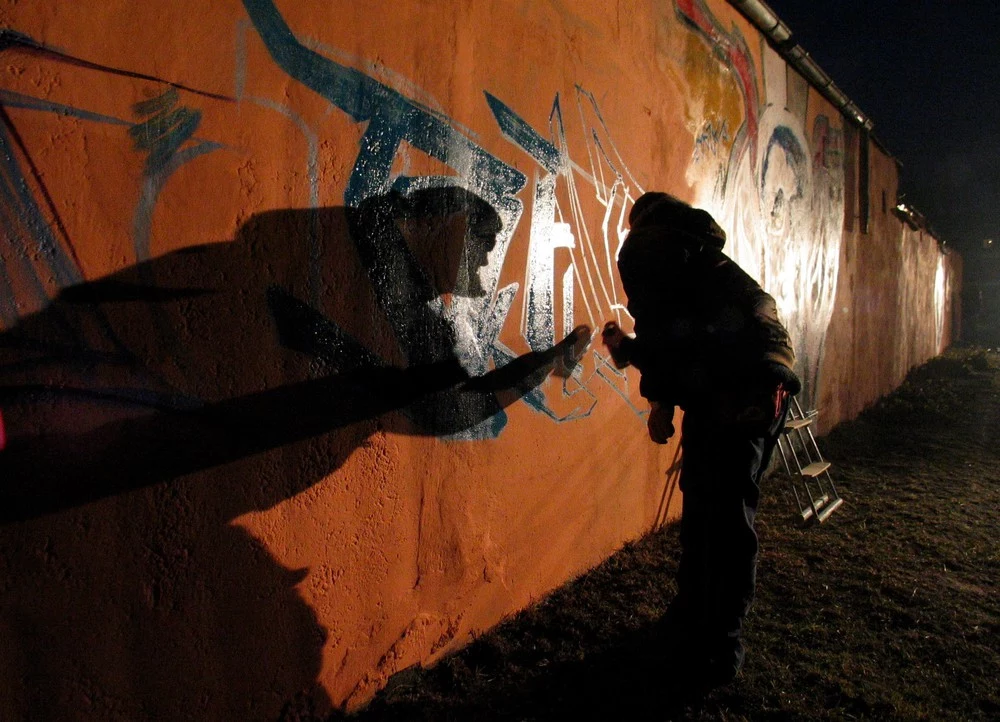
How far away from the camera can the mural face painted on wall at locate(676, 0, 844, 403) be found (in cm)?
404

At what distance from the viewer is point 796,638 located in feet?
8.63

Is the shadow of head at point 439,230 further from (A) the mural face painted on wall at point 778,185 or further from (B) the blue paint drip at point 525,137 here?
(A) the mural face painted on wall at point 778,185

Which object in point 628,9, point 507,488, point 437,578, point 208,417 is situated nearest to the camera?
point 208,417

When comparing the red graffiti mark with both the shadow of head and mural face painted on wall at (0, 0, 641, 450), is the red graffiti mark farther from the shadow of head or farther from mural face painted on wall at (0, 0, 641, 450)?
the shadow of head

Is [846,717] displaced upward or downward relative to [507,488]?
downward

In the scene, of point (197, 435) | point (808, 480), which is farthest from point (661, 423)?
point (808, 480)

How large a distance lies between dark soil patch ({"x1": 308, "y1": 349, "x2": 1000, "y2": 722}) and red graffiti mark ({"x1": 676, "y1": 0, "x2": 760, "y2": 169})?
3.07m

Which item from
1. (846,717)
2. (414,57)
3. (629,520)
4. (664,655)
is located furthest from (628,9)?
(846,717)

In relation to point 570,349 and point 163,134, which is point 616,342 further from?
point 163,134

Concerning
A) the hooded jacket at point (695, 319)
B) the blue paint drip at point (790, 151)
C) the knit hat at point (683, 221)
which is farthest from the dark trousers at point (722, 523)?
the blue paint drip at point (790, 151)

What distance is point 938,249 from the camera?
15938 mm

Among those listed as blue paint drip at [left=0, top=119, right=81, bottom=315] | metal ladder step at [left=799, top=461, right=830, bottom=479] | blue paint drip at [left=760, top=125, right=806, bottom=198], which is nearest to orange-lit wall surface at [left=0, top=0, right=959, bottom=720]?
blue paint drip at [left=0, top=119, right=81, bottom=315]

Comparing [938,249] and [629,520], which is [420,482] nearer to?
[629,520]

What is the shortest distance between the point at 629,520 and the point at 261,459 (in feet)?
7.99
